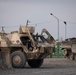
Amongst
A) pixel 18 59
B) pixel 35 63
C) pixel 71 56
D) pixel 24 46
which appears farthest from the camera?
pixel 71 56

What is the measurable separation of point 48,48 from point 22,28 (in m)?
2.33

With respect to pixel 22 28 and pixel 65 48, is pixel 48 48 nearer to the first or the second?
pixel 22 28

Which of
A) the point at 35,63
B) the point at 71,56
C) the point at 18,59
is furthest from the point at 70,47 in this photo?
the point at 18,59

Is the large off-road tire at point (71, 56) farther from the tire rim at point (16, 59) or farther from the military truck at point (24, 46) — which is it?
the tire rim at point (16, 59)

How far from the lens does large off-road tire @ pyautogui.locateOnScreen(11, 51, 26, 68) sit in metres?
28.3

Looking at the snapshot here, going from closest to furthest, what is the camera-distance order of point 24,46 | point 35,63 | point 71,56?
point 24,46 → point 35,63 → point 71,56

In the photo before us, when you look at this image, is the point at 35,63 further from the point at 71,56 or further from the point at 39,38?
the point at 71,56

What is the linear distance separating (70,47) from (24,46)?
999cm

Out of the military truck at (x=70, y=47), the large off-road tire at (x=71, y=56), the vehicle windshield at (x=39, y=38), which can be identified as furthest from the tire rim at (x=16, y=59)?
the large off-road tire at (x=71, y=56)

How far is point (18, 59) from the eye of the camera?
2848 centimetres

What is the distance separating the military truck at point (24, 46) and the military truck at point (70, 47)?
7.32 meters

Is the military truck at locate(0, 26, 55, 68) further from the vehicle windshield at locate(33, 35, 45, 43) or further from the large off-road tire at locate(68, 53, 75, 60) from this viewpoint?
the large off-road tire at locate(68, 53, 75, 60)

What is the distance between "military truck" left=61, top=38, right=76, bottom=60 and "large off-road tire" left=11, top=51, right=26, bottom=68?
961 cm

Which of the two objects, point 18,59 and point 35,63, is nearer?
point 18,59
